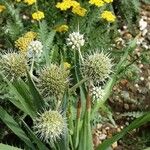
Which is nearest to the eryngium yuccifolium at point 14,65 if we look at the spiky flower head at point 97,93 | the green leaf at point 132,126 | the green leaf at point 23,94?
the green leaf at point 23,94

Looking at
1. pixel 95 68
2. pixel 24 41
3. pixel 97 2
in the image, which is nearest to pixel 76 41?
pixel 95 68

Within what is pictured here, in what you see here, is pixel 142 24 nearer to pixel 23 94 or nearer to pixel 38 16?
pixel 38 16

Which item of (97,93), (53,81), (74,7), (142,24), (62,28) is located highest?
(53,81)

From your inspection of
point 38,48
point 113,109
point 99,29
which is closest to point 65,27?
point 99,29

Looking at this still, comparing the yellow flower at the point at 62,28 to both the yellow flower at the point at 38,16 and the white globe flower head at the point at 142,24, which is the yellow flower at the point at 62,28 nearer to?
the yellow flower at the point at 38,16

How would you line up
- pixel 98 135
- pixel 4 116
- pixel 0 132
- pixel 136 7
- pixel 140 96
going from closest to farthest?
pixel 4 116 → pixel 0 132 → pixel 98 135 → pixel 140 96 → pixel 136 7

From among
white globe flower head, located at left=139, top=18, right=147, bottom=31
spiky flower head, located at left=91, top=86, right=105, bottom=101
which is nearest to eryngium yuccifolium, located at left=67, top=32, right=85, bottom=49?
spiky flower head, located at left=91, top=86, right=105, bottom=101

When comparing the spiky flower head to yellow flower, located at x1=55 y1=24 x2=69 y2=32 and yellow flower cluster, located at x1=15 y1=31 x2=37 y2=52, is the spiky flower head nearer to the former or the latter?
yellow flower cluster, located at x1=15 y1=31 x2=37 y2=52

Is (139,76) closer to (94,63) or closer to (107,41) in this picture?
(107,41)

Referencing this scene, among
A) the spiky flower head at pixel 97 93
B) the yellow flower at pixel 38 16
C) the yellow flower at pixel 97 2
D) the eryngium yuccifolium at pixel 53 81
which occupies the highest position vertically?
the eryngium yuccifolium at pixel 53 81
